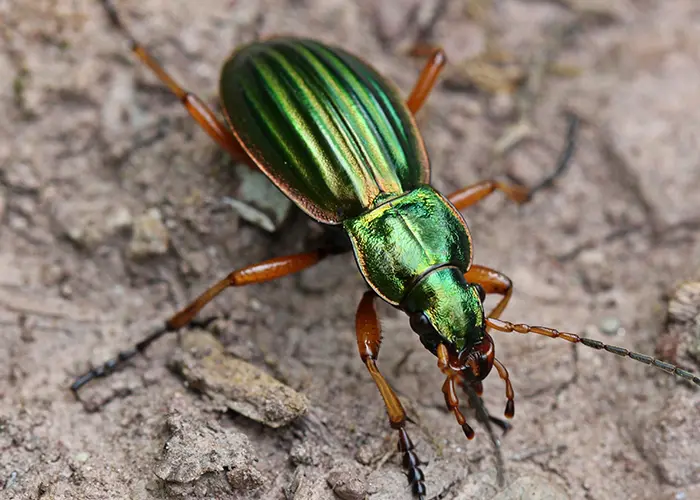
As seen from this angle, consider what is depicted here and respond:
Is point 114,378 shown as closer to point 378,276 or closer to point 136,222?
point 136,222

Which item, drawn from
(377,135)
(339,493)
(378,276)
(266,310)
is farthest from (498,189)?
(339,493)

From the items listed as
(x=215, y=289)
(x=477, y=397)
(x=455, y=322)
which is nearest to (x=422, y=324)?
(x=455, y=322)

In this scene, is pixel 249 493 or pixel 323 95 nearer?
pixel 249 493

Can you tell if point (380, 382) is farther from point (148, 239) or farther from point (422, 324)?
point (148, 239)

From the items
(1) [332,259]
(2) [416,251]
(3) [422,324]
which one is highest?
(2) [416,251]

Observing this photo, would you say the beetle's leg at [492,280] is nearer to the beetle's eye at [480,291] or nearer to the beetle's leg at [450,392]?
A: the beetle's eye at [480,291]

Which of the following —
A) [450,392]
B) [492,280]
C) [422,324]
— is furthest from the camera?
[492,280]

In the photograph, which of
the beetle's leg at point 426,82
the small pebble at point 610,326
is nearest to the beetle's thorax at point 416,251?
the beetle's leg at point 426,82
